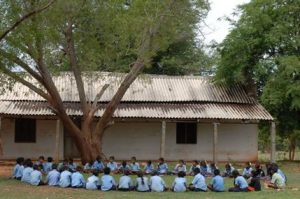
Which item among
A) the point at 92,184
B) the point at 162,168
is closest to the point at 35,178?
the point at 92,184

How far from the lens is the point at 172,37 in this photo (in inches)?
854

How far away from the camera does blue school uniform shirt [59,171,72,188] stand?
15555mm

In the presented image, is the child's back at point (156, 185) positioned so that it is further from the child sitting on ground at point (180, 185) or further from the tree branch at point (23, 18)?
the tree branch at point (23, 18)

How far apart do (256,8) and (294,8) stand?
1774 mm

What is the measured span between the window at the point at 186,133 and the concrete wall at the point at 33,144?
18.7 feet

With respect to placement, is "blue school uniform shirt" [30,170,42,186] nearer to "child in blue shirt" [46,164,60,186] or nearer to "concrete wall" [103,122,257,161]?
"child in blue shirt" [46,164,60,186]

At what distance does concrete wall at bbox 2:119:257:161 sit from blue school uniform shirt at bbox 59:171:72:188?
34.0ft

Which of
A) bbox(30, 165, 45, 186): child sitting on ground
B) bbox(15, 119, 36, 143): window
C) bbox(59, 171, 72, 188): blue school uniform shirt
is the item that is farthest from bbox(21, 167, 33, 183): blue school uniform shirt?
bbox(15, 119, 36, 143): window

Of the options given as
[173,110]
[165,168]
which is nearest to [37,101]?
[173,110]

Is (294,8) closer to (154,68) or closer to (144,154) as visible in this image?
(144,154)

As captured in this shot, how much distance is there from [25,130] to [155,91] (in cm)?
654

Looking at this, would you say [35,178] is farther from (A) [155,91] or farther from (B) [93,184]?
(A) [155,91]

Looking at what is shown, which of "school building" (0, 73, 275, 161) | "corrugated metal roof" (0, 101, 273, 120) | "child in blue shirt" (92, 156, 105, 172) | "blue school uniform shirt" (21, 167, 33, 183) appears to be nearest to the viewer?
"blue school uniform shirt" (21, 167, 33, 183)

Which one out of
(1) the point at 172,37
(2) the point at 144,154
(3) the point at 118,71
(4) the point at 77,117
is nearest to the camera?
(1) the point at 172,37
